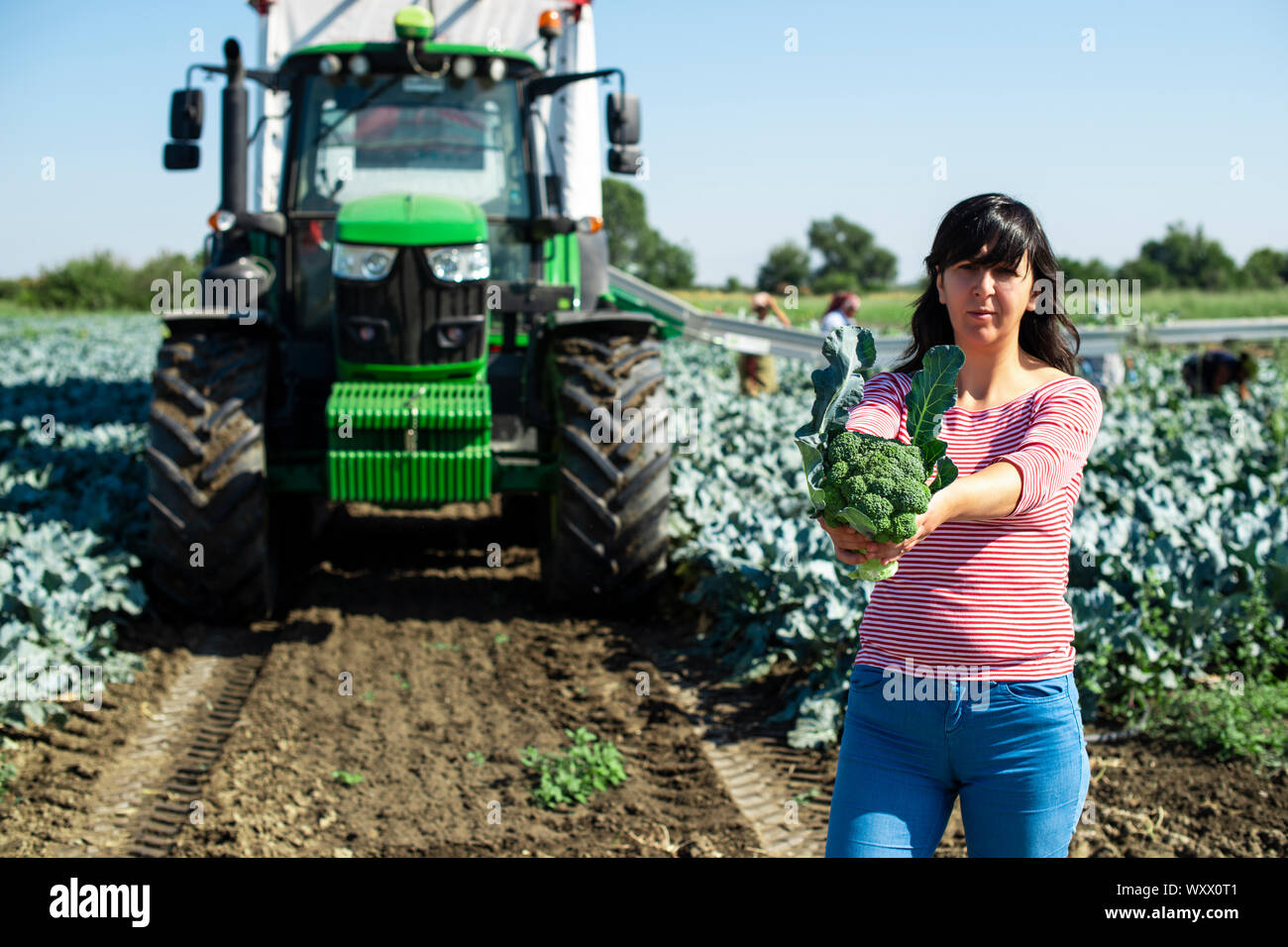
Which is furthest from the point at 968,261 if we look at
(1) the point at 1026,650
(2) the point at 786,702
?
(2) the point at 786,702

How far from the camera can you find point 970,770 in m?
2.15

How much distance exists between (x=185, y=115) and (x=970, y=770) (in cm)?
550

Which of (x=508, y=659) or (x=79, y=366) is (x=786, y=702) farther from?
(x=79, y=366)

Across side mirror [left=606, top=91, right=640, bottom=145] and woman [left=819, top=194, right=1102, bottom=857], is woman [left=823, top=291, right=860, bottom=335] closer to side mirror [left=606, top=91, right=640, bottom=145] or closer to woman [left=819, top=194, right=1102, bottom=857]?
side mirror [left=606, top=91, right=640, bottom=145]

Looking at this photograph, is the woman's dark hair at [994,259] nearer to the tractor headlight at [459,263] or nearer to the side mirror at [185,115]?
the tractor headlight at [459,263]

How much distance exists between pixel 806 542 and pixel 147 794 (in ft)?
9.85

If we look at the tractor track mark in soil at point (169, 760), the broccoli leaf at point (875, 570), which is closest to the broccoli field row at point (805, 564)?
the tractor track mark in soil at point (169, 760)

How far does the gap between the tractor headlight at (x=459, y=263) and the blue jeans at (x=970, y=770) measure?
401 centimetres

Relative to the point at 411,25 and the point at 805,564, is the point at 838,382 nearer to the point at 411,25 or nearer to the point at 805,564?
the point at 805,564

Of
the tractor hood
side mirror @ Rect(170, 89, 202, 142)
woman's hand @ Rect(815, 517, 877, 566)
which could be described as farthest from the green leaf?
side mirror @ Rect(170, 89, 202, 142)

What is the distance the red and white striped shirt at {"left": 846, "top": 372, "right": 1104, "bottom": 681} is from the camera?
7.00 feet

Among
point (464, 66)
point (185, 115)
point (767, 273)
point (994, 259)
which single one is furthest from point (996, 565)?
point (767, 273)

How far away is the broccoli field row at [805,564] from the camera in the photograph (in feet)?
15.8

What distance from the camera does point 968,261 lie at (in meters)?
2.18
